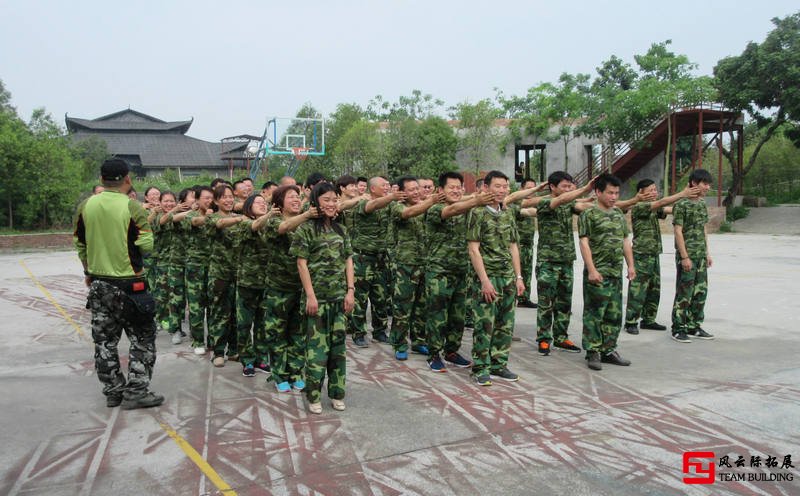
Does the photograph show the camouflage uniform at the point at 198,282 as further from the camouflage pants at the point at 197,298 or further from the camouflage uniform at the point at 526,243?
the camouflage uniform at the point at 526,243

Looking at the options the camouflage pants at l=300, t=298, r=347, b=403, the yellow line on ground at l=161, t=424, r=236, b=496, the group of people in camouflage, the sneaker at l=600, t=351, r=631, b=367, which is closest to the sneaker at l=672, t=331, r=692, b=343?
the group of people in camouflage

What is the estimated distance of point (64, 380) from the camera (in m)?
5.16

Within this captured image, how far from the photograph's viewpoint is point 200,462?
3455 millimetres

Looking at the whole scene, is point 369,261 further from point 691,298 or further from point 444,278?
point 691,298

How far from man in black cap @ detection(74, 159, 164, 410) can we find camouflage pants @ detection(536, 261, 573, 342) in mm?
3703

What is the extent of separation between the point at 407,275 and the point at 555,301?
A: 161cm

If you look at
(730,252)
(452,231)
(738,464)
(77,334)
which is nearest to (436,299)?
(452,231)

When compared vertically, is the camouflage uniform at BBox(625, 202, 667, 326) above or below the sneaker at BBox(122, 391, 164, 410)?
above

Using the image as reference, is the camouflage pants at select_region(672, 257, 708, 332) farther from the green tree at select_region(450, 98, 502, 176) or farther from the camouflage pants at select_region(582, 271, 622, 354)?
the green tree at select_region(450, 98, 502, 176)

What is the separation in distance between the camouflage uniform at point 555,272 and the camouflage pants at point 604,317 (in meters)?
0.55

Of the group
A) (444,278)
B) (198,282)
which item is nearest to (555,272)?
(444,278)

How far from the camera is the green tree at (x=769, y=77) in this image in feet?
72.5

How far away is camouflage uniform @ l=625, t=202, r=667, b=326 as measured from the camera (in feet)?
22.1

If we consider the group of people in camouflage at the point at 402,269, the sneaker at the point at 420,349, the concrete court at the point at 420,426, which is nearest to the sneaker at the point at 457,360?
the group of people in camouflage at the point at 402,269
